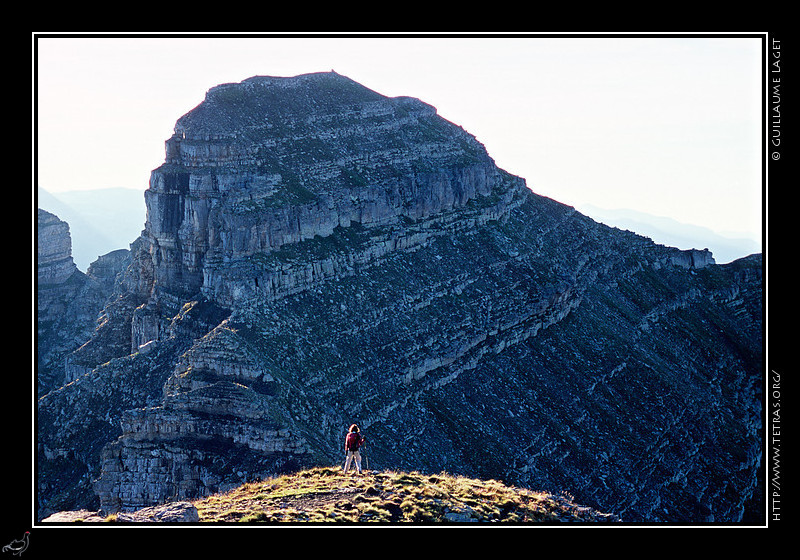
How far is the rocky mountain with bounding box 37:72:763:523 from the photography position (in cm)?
7250

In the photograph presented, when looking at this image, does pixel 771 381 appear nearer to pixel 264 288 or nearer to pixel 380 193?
pixel 264 288

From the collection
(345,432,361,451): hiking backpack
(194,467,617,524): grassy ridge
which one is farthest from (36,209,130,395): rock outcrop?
(194,467,617,524): grassy ridge

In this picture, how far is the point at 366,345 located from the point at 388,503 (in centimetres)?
3667

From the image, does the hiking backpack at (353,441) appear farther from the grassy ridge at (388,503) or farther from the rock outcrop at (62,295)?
the rock outcrop at (62,295)

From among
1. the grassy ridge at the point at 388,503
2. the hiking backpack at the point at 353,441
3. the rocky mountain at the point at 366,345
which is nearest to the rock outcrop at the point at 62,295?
the rocky mountain at the point at 366,345

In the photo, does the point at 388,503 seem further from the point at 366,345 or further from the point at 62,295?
the point at 62,295

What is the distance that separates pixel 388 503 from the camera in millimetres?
48062

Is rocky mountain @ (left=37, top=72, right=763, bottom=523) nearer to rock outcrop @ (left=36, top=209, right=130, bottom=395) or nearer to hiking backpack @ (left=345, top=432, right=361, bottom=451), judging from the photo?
hiking backpack @ (left=345, top=432, right=361, bottom=451)

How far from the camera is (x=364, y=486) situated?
5000 centimetres

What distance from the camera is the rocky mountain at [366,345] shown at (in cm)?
7250

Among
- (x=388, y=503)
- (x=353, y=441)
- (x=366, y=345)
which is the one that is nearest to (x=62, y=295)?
(x=366, y=345)

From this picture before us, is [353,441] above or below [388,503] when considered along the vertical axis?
above

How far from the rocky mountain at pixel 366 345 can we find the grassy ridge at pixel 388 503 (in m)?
15.7

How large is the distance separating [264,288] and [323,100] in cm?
2683
